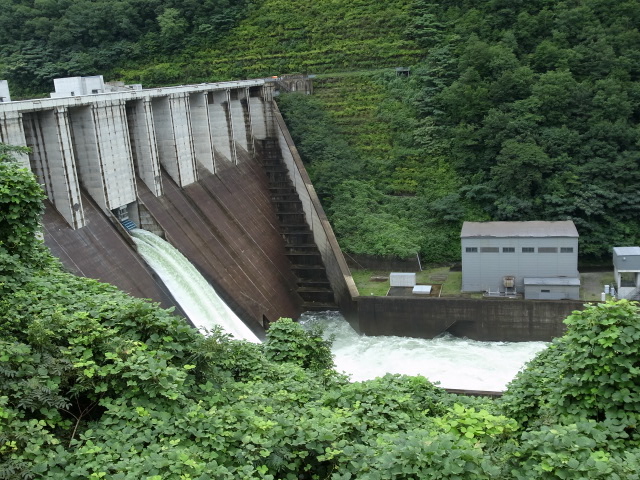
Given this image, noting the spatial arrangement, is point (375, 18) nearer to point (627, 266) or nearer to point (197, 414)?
point (627, 266)

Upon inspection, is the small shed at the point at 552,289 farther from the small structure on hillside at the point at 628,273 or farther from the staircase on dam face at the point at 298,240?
the staircase on dam face at the point at 298,240

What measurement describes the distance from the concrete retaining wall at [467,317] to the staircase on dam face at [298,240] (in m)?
2.53

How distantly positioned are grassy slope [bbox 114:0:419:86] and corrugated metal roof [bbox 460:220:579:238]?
15.0 meters

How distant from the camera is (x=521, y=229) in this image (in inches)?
905

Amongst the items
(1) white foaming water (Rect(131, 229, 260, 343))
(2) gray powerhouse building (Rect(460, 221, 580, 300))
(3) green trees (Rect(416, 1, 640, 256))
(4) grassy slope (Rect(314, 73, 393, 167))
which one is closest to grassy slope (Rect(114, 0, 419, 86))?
(4) grassy slope (Rect(314, 73, 393, 167))

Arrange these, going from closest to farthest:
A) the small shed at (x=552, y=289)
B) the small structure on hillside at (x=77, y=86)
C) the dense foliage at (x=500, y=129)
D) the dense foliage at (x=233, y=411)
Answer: the dense foliage at (x=233, y=411), the small shed at (x=552, y=289), the small structure on hillside at (x=77, y=86), the dense foliage at (x=500, y=129)

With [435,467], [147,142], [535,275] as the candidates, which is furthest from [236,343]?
[535,275]

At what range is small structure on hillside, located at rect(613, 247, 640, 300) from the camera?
71.5 feet

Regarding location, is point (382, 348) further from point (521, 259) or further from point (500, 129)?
point (500, 129)

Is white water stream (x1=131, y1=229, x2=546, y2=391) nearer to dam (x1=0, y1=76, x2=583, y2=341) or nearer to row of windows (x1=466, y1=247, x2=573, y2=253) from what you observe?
dam (x1=0, y1=76, x2=583, y2=341)

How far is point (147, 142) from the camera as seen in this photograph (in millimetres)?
22094

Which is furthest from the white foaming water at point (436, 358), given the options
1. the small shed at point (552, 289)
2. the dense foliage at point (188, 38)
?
the dense foliage at point (188, 38)

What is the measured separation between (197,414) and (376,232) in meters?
19.2

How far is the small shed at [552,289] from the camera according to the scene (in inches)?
851
